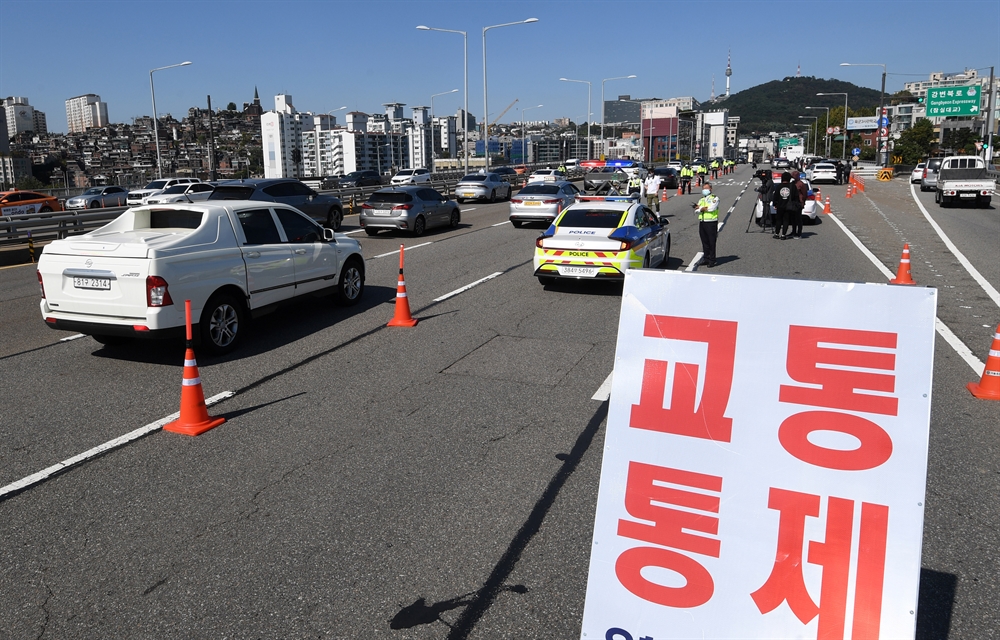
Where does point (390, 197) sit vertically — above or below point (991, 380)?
above

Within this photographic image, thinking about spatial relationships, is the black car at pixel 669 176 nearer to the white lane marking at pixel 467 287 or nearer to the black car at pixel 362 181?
the black car at pixel 362 181

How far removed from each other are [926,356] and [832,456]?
475mm

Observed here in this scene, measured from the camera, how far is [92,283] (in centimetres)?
796

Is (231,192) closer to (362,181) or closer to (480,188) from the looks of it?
(480,188)

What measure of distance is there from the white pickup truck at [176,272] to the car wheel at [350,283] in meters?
1.03

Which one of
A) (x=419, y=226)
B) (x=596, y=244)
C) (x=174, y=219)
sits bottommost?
(x=419, y=226)

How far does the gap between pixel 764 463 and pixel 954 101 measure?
68846mm

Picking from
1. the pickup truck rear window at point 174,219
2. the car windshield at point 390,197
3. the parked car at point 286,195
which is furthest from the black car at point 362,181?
the pickup truck rear window at point 174,219

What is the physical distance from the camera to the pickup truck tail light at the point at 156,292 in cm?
770

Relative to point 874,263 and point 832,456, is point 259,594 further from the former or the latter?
point 874,263

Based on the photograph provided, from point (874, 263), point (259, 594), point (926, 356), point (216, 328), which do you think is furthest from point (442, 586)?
point (874, 263)

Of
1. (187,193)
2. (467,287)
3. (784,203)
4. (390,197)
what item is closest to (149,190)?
(187,193)

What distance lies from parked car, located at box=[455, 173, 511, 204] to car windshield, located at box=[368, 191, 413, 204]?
1461 centimetres

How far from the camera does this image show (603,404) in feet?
22.2
